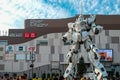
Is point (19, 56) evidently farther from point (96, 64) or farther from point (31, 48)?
point (96, 64)

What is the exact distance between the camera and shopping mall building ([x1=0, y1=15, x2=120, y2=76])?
70.8 m

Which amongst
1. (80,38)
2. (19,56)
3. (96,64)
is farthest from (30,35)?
(96,64)

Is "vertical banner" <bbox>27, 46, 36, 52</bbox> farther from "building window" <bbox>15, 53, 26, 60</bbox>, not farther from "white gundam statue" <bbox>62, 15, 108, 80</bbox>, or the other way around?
"white gundam statue" <bbox>62, 15, 108, 80</bbox>

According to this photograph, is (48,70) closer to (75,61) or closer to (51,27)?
(51,27)

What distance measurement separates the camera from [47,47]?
7281cm

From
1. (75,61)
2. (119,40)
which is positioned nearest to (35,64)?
(119,40)

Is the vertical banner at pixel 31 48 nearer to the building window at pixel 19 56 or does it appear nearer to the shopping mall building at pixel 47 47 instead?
the shopping mall building at pixel 47 47

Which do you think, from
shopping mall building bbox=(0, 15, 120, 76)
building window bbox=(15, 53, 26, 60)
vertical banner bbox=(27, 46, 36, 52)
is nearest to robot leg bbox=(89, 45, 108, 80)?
shopping mall building bbox=(0, 15, 120, 76)

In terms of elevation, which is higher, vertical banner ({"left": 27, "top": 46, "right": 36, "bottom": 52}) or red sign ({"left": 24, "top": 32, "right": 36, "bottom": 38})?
red sign ({"left": 24, "top": 32, "right": 36, "bottom": 38})

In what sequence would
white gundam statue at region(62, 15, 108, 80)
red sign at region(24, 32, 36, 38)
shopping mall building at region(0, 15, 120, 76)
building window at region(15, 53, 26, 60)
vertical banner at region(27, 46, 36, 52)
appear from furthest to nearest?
red sign at region(24, 32, 36, 38)
building window at region(15, 53, 26, 60)
vertical banner at region(27, 46, 36, 52)
shopping mall building at region(0, 15, 120, 76)
white gundam statue at region(62, 15, 108, 80)

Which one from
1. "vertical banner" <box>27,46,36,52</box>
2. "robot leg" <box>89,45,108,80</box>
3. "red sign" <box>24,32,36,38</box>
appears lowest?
"robot leg" <box>89,45,108,80</box>

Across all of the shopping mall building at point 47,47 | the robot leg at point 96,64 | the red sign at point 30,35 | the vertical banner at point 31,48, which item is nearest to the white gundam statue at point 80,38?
the robot leg at point 96,64

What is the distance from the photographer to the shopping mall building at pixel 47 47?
232 ft

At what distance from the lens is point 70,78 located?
66.7 ft
